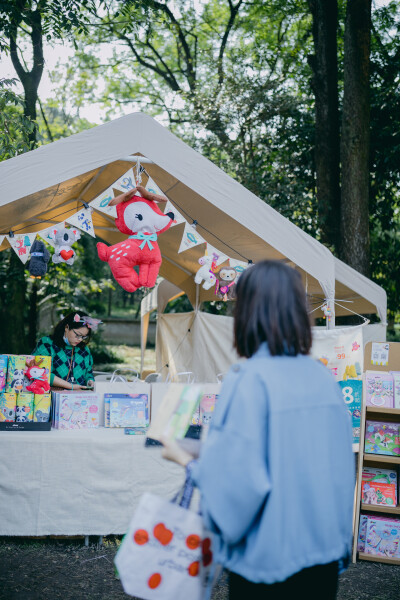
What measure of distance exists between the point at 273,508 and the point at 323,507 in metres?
0.15

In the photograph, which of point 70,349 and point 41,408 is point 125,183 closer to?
point 70,349

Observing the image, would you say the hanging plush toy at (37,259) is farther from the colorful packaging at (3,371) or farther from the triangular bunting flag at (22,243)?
the colorful packaging at (3,371)

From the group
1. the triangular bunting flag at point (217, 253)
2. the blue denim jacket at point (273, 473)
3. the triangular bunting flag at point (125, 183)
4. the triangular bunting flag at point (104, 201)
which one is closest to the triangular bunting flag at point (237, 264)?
the triangular bunting flag at point (217, 253)

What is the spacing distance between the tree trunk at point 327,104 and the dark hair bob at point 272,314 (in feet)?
20.8

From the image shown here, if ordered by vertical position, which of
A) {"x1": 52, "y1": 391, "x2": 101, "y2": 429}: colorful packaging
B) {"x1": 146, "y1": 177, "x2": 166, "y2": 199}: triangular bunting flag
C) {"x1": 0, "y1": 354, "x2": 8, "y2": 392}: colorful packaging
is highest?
{"x1": 146, "y1": 177, "x2": 166, "y2": 199}: triangular bunting flag

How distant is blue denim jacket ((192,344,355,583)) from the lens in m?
1.28

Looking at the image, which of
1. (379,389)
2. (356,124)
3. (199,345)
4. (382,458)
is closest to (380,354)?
(379,389)

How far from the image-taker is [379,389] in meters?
3.81

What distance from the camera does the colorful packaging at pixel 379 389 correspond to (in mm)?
3783

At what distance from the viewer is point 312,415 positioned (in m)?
Answer: 1.38

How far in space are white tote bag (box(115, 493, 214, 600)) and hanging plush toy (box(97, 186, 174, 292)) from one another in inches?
91.8

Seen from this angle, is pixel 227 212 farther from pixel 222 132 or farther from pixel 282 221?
pixel 222 132

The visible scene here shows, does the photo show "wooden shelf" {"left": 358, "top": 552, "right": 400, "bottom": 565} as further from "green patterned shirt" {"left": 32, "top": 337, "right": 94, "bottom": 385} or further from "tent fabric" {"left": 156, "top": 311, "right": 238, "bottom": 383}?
"tent fabric" {"left": 156, "top": 311, "right": 238, "bottom": 383}

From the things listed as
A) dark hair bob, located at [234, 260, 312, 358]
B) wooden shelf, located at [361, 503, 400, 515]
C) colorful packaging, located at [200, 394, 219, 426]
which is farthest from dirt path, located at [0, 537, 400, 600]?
dark hair bob, located at [234, 260, 312, 358]
